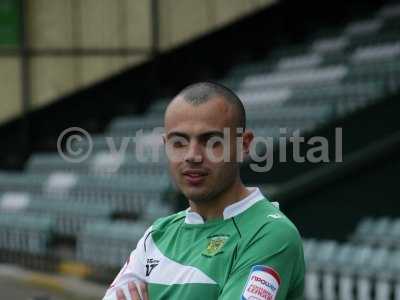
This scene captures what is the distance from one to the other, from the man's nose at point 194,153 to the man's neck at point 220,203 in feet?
0.38

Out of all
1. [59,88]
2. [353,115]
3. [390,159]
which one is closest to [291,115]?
[353,115]

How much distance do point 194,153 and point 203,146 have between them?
0.03 metres

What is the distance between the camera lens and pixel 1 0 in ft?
48.9

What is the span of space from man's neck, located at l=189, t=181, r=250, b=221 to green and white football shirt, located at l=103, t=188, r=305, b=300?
13mm

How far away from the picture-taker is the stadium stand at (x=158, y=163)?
10383 millimetres

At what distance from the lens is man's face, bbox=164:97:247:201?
6.64ft

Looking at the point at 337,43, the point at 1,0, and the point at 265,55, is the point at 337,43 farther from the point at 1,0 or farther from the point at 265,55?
the point at 1,0

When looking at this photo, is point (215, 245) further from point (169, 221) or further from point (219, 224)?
point (169, 221)

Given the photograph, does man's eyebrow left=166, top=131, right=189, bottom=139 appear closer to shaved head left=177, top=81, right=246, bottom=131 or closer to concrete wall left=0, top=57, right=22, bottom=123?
shaved head left=177, top=81, right=246, bottom=131

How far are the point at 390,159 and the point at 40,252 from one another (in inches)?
211

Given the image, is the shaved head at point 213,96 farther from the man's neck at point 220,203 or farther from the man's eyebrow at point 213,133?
the man's neck at point 220,203
